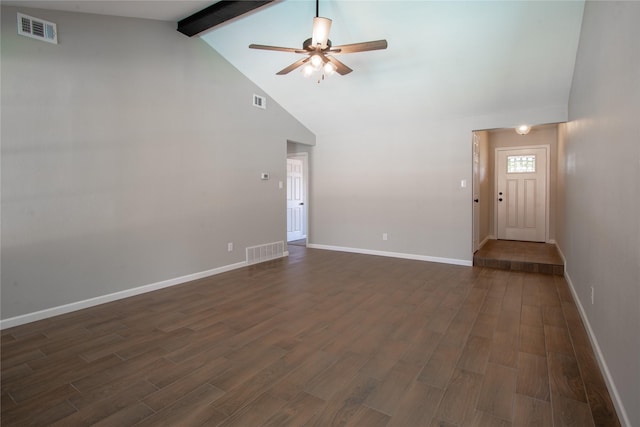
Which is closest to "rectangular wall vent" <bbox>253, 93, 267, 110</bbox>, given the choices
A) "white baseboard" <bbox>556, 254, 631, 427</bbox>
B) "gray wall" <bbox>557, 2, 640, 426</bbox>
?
"gray wall" <bbox>557, 2, 640, 426</bbox>

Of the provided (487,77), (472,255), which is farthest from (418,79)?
(472,255)

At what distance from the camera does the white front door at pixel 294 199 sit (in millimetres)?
7602

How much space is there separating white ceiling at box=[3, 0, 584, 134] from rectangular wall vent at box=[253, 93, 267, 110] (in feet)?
0.50

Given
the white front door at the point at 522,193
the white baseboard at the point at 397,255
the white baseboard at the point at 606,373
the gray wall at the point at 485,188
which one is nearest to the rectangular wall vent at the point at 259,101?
the white baseboard at the point at 397,255

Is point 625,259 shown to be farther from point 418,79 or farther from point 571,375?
point 418,79

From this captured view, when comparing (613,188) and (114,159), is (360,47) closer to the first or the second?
(613,188)

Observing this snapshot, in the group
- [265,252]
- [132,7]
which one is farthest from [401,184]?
[132,7]

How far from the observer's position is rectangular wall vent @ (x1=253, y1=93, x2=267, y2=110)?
5.27 m

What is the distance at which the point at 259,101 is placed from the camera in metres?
5.36

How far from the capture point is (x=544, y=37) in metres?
3.37

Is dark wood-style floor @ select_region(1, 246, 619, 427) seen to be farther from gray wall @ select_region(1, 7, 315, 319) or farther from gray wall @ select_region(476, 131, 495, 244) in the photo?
gray wall @ select_region(476, 131, 495, 244)

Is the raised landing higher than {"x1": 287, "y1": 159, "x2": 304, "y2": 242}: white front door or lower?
lower

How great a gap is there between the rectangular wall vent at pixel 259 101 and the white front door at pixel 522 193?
209 inches

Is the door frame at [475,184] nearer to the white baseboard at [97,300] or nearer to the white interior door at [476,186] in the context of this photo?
the white interior door at [476,186]
